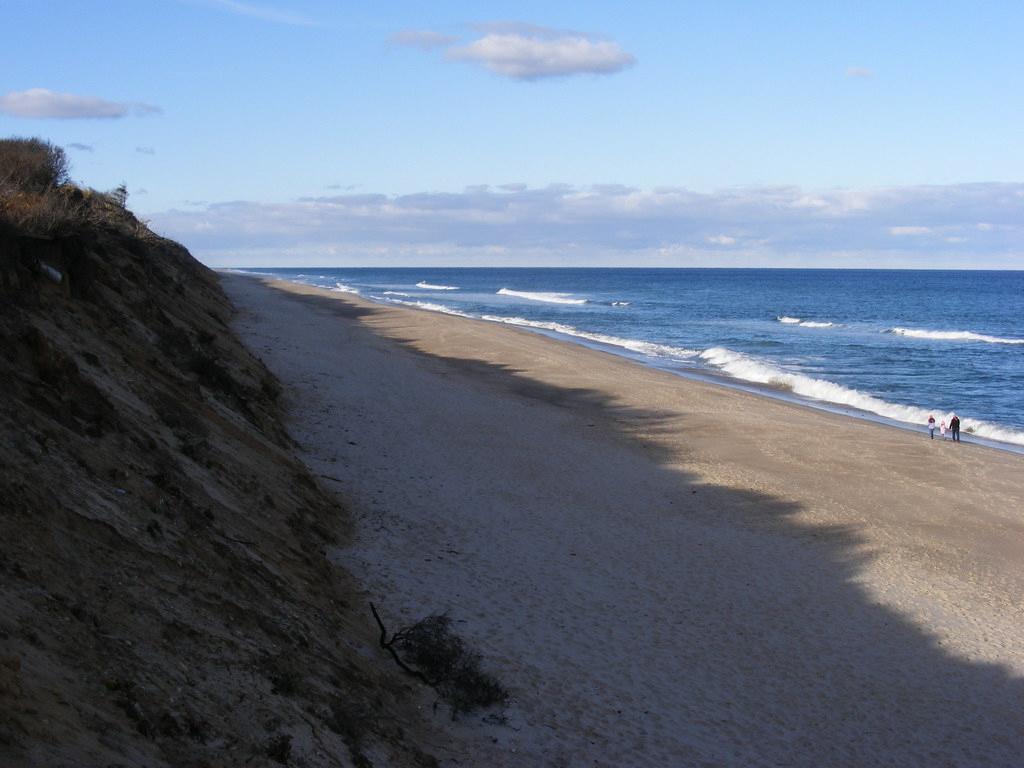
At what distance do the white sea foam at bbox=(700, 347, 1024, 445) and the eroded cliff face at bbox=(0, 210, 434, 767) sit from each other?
835 inches

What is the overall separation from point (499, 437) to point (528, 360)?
1500 cm

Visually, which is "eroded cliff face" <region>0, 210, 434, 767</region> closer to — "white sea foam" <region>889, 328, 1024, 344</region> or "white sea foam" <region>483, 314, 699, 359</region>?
"white sea foam" <region>483, 314, 699, 359</region>

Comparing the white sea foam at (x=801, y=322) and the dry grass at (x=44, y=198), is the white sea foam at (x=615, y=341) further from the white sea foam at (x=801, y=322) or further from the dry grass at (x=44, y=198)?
the dry grass at (x=44, y=198)

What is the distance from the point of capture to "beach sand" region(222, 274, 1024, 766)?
8.70m

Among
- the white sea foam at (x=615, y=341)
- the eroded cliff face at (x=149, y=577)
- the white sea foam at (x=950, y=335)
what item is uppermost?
the white sea foam at (x=950, y=335)

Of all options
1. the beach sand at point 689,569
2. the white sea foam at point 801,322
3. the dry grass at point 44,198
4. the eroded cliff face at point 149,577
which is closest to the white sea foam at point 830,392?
the beach sand at point 689,569

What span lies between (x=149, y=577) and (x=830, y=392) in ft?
98.6

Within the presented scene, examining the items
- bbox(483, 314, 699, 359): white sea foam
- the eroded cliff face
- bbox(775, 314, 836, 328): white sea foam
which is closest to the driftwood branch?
the eroded cliff face

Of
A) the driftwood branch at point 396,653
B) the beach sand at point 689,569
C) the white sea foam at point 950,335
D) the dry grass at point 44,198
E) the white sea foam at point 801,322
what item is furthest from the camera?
the white sea foam at point 801,322

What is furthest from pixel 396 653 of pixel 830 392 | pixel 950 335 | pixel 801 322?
pixel 801 322

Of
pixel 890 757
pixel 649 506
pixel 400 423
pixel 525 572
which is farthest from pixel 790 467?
pixel 890 757

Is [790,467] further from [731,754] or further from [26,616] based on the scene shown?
[26,616]

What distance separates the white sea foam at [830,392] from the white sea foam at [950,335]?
20.2 m

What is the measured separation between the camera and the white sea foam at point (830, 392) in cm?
2762
